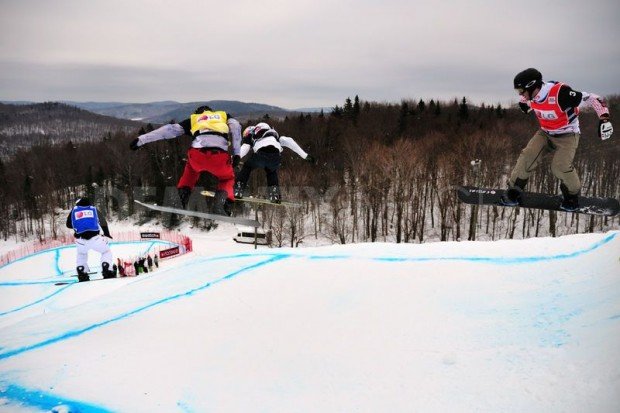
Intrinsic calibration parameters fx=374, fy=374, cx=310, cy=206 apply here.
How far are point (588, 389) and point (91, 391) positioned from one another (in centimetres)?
454

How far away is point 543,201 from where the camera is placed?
7.88 metres

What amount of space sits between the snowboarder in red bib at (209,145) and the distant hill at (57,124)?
15113 cm

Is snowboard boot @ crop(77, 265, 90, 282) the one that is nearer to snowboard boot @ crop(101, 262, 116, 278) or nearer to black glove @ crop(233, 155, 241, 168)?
snowboard boot @ crop(101, 262, 116, 278)

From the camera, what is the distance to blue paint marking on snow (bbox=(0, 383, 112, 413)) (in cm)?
353

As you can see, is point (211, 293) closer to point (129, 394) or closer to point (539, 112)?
point (129, 394)

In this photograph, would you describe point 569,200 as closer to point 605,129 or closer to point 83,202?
point 605,129

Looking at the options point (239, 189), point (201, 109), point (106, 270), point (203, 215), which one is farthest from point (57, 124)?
point (239, 189)

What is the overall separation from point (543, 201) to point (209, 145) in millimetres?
6936

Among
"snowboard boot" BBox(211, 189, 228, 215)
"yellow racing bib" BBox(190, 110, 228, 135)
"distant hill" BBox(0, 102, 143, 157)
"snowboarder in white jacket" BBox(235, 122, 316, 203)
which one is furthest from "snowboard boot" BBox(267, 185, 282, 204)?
"distant hill" BBox(0, 102, 143, 157)

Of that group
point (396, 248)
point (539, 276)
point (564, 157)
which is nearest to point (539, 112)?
point (564, 157)

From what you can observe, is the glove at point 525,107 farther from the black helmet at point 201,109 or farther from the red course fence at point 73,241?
the red course fence at point 73,241

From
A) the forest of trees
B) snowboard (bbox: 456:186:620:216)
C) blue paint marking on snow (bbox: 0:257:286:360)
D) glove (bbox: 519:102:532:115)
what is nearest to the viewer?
blue paint marking on snow (bbox: 0:257:286:360)

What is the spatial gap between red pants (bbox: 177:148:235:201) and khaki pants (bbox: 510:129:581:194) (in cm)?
568

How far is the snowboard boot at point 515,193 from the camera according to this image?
300 inches
